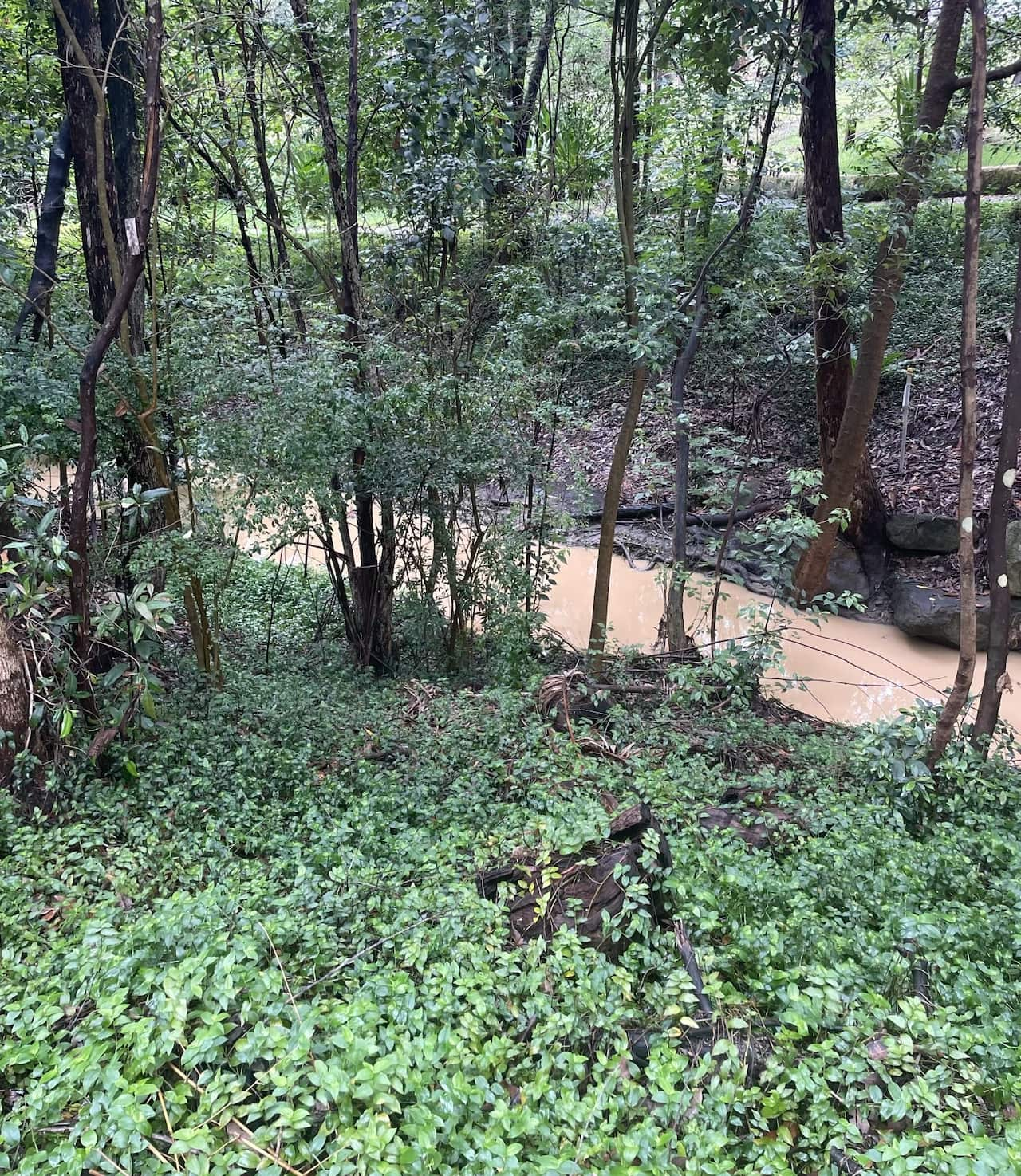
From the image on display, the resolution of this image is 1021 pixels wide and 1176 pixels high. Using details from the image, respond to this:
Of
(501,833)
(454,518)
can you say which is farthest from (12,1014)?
(454,518)

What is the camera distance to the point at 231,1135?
1.89 metres

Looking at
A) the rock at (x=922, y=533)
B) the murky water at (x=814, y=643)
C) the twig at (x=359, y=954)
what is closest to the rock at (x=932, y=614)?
the murky water at (x=814, y=643)

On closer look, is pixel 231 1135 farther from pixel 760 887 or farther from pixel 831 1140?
pixel 760 887

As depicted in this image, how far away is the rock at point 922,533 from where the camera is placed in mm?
8914

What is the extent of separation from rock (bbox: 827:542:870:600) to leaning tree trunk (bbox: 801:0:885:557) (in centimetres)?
17

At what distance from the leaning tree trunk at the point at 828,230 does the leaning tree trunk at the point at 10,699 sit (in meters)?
5.64

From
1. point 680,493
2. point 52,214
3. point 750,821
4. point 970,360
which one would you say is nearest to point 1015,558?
point 680,493

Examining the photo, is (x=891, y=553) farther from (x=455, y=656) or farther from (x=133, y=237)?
(x=133, y=237)

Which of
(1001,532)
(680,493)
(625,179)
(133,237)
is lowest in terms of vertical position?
(680,493)

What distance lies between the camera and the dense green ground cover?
1.91m

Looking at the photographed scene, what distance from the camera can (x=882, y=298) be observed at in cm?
561

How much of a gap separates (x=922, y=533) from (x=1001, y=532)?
5.00 m

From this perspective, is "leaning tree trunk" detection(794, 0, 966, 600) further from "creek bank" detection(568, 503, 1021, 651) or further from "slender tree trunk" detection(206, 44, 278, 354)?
"slender tree trunk" detection(206, 44, 278, 354)

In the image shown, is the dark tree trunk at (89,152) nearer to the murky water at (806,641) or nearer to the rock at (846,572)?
the murky water at (806,641)
